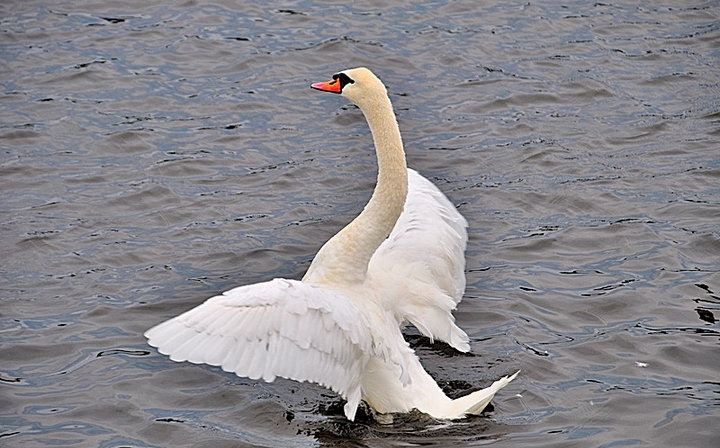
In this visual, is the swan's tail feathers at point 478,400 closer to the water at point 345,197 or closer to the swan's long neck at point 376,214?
the water at point 345,197

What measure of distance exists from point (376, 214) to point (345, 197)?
3.19 meters

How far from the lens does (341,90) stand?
21.6 ft

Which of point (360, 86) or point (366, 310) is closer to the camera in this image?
point (366, 310)

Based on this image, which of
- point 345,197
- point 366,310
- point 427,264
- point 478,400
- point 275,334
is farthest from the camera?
point 345,197

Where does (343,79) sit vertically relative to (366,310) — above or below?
above

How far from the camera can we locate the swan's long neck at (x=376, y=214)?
6.41 meters

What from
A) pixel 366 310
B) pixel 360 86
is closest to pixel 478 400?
pixel 366 310

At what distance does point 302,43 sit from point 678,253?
5.78 meters

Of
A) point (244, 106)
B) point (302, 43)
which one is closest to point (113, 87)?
point (244, 106)

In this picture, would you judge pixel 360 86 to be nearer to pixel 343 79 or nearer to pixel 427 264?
pixel 343 79

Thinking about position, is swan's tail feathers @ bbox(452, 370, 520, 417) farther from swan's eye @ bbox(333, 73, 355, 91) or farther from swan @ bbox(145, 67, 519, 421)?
swan's eye @ bbox(333, 73, 355, 91)

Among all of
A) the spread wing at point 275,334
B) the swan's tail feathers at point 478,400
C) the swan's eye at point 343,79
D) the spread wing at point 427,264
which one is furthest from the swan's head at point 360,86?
the swan's tail feathers at point 478,400

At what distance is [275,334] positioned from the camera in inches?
220

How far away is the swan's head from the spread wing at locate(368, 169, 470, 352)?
1.04m
